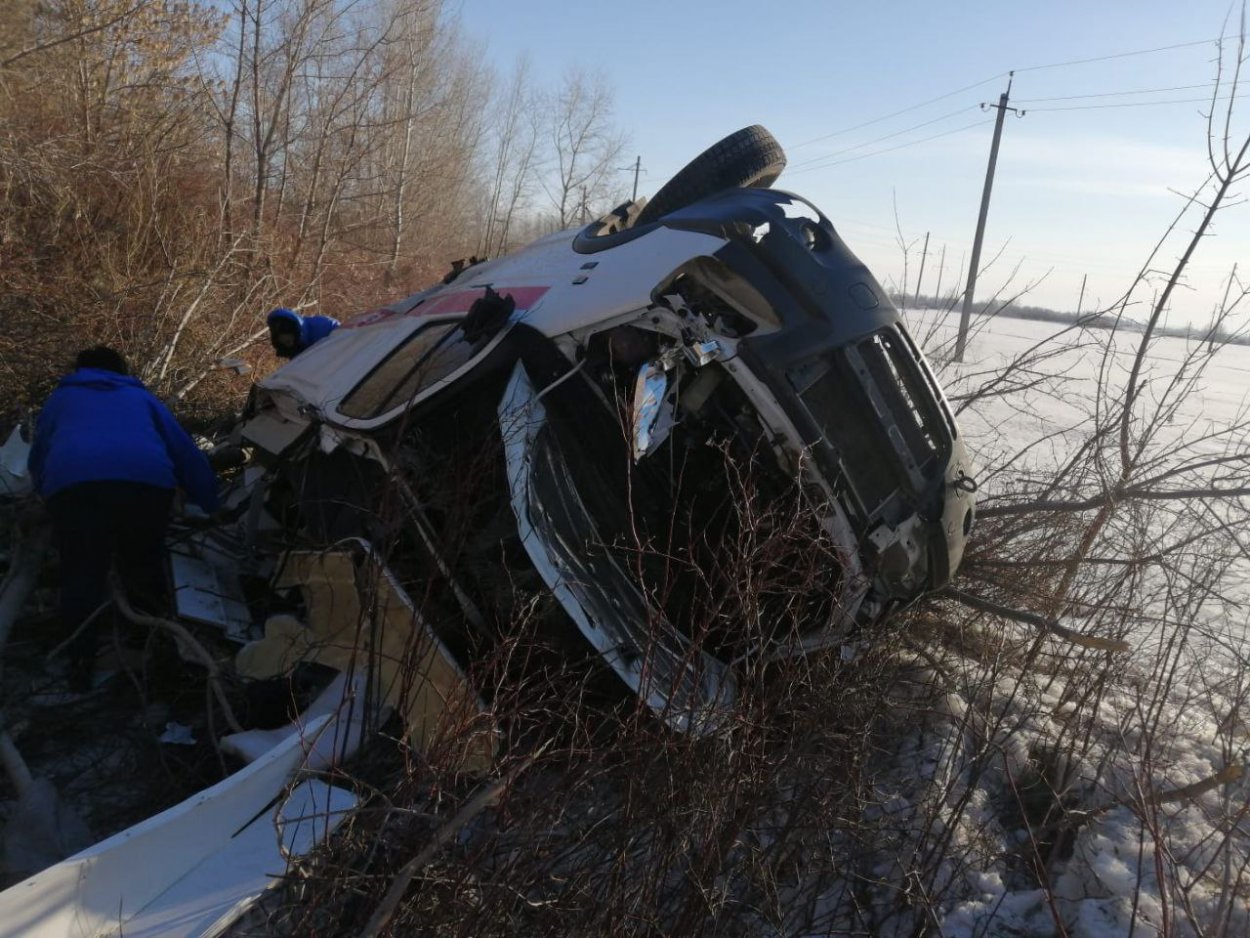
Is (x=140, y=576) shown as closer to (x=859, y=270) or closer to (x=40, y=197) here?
(x=859, y=270)

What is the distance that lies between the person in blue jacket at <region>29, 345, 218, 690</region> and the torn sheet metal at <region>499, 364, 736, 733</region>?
188 cm

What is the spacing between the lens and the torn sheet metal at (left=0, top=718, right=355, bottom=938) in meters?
2.06

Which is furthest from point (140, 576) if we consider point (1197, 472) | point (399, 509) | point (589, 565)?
point (1197, 472)

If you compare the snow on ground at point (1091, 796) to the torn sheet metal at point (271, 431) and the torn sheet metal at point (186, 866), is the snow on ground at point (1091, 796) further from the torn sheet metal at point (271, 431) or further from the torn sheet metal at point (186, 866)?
the torn sheet metal at point (271, 431)

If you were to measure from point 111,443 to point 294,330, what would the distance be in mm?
1783

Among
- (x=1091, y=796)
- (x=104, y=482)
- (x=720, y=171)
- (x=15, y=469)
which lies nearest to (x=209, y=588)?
(x=104, y=482)

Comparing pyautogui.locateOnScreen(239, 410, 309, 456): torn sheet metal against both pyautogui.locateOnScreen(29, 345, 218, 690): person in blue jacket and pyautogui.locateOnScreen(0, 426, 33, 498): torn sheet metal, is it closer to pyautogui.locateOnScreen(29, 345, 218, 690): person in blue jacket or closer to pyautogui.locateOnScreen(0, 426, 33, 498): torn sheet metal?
pyautogui.locateOnScreen(29, 345, 218, 690): person in blue jacket

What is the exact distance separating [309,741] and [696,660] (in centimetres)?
128

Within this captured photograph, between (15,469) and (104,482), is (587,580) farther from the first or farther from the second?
(15,469)

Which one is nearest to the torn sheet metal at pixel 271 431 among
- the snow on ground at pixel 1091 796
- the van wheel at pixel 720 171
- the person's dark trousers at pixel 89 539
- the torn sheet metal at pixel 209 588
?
the torn sheet metal at pixel 209 588

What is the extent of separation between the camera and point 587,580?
2967 mm

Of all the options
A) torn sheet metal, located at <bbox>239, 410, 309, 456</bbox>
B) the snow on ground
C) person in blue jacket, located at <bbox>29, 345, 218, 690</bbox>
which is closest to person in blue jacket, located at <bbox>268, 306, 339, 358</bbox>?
torn sheet metal, located at <bbox>239, 410, 309, 456</bbox>

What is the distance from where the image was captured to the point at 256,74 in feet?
37.0

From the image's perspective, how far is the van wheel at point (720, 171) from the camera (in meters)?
4.26
